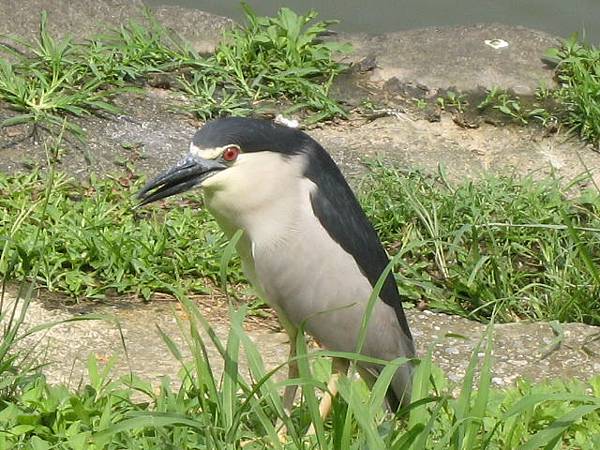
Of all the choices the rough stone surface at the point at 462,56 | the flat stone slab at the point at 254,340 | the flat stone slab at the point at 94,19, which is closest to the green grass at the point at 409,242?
the flat stone slab at the point at 254,340

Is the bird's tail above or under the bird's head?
under

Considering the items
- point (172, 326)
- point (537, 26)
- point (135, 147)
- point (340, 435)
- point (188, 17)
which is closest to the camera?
point (340, 435)

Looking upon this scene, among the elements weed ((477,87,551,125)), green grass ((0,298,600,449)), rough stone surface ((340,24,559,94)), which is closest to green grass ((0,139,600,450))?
green grass ((0,298,600,449))

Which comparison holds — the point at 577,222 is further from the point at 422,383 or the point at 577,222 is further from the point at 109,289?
the point at 422,383

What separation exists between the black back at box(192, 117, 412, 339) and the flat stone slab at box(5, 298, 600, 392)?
379 millimetres

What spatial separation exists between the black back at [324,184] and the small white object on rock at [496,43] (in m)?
2.74

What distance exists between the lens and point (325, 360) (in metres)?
4.07

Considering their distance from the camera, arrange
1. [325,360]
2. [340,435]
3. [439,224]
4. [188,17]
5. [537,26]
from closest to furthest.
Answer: [340,435]
[325,360]
[439,224]
[188,17]
[537,26]

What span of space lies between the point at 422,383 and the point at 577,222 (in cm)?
228

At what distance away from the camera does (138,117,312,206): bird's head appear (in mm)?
3623

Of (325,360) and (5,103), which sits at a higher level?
(5,103)

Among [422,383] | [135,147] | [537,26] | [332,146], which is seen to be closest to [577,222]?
[332,146]

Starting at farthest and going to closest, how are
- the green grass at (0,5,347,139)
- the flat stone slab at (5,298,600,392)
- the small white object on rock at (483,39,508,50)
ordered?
the small white object on rock at (483,39,508,50) → the green grass at (0,5,347,139) → the flat stone slab at (5,298,600,392)

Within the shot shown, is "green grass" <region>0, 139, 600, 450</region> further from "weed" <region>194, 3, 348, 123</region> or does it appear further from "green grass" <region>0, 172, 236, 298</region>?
"weed" <region>194, 3, 348, 123</region>
